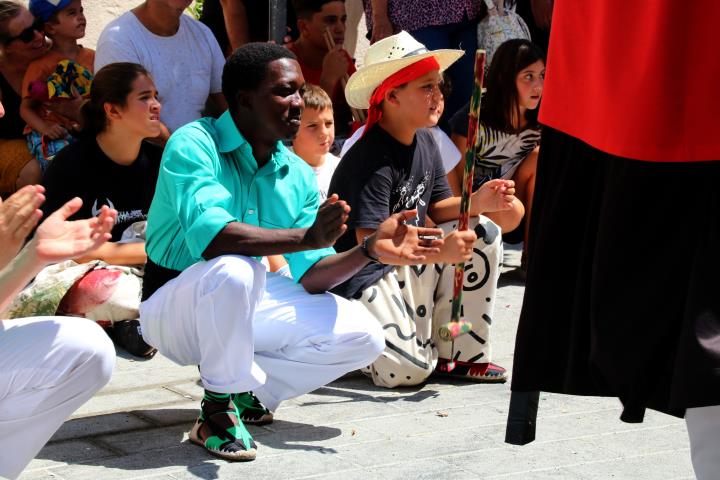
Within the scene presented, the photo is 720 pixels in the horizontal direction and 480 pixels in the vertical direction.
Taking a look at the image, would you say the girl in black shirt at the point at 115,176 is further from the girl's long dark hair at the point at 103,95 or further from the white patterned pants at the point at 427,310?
the white patterned pants at the point at 427,310

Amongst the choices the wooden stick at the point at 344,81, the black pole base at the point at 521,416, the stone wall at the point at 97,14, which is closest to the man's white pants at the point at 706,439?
the black pole base at the point at 521,416

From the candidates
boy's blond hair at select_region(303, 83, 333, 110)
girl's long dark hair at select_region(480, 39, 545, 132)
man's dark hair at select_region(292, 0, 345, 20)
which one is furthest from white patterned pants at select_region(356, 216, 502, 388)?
man's dark hair at select_region(292, 0, 345, 20)

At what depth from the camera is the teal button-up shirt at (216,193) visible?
3.79 meters

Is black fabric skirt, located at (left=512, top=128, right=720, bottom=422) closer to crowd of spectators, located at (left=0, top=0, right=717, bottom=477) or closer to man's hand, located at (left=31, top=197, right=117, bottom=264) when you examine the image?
crowd of spectators, located at (left=0, top=0, right=717, bottom=477)

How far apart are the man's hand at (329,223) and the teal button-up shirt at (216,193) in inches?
12.0

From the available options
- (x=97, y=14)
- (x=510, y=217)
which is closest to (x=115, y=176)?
(x=510, y=217)

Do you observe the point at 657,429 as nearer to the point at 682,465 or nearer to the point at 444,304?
the point at 682,465

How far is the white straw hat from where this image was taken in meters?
4.78

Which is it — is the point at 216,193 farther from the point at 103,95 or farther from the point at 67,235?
the point at 103,95

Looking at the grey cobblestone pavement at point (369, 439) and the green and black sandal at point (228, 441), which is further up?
the green and black sandal at point (228, 441)

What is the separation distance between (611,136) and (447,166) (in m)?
3.28

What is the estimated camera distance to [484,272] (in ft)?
15.8

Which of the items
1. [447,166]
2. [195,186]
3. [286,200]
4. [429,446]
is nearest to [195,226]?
[195,186]

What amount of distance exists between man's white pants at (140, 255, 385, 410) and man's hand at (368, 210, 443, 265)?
0.33m
